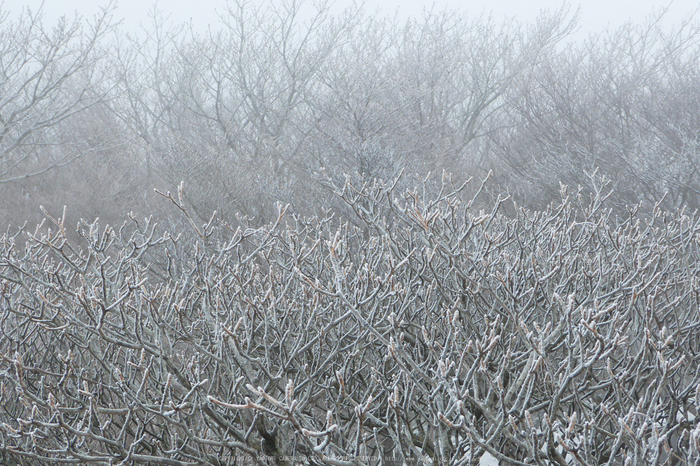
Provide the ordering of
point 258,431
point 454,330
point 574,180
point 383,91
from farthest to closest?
1. point 383,91
2. point 574,180
3. point 258,431
4. point 454,330

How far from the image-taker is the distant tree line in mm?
12930

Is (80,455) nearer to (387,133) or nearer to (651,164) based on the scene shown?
(387,133)

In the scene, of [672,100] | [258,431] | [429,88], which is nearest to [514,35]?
[429,88]

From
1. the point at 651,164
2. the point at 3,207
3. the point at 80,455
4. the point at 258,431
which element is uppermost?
the point at 3,207

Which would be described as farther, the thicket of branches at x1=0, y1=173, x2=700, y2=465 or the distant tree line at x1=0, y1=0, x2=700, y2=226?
the distant tree line at x1=0, y1=0, x2=700, y2=226

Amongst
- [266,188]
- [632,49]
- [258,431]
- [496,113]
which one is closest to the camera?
[258,431]

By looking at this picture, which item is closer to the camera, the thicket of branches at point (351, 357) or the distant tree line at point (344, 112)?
the thicket of branches at point (351, 357)

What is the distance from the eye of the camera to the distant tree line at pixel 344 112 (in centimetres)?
1293

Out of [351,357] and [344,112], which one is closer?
[351,357]

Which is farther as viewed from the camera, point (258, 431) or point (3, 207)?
point (3, 207)

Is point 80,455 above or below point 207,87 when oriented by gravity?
below

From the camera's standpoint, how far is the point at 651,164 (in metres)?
12.6

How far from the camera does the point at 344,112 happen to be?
14.1m

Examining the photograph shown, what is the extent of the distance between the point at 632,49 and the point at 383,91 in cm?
1056
